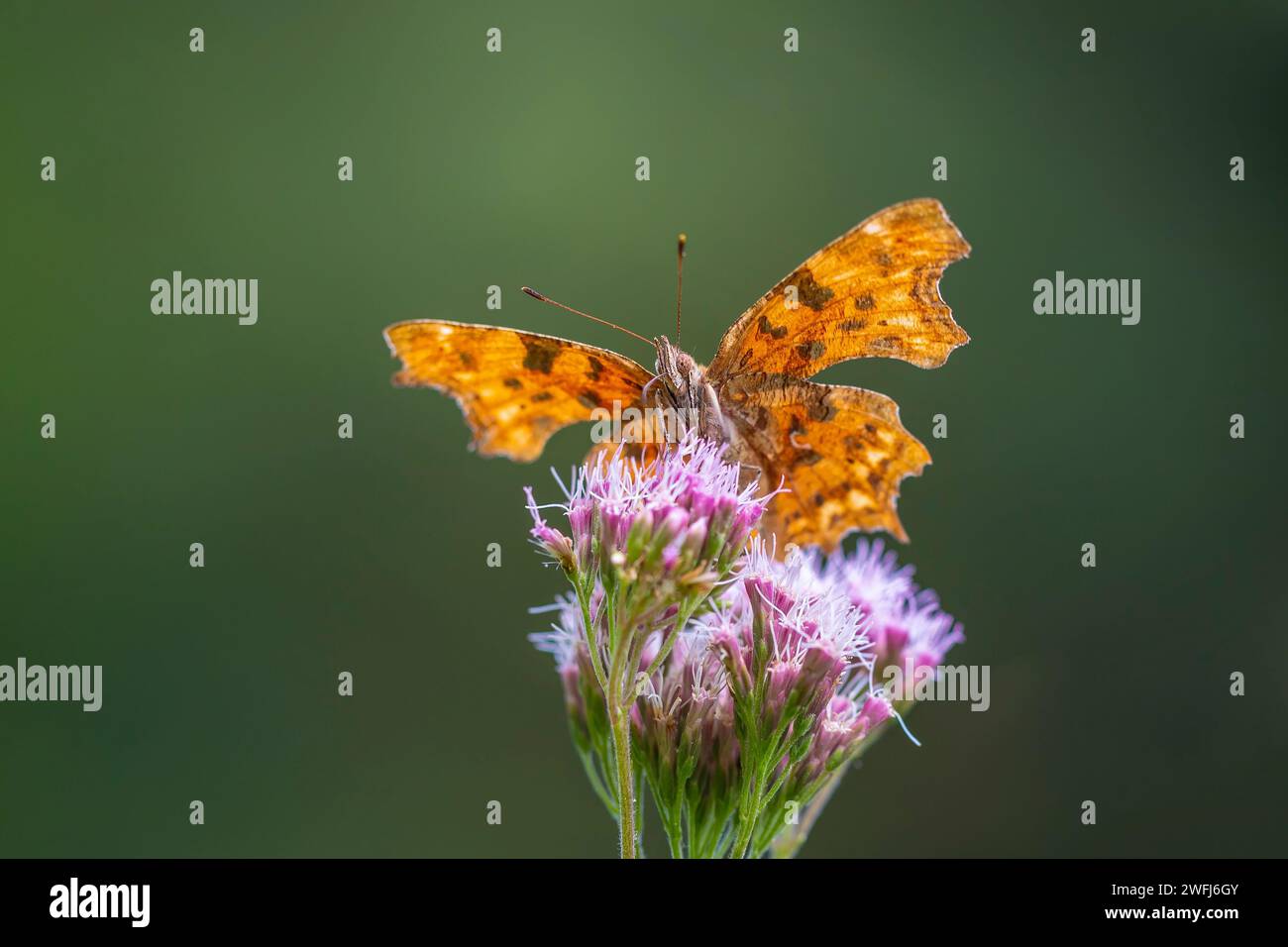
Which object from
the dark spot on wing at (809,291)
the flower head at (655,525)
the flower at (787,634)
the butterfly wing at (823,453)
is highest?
the dark spot on wing at (809,291)

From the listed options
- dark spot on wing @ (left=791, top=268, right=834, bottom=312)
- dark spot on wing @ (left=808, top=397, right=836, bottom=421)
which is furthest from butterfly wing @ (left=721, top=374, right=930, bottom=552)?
dark spot on wing @ (left=791, top=268, right=834, bottom=312)

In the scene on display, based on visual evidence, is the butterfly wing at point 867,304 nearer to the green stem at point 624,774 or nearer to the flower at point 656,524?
the flower at point 656,524

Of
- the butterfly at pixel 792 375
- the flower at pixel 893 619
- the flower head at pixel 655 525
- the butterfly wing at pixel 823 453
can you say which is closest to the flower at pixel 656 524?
the flower head at pixel 655 525

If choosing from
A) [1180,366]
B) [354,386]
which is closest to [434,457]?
[354,386]

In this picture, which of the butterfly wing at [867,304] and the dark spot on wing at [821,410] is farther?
the dark spot on wing at [821,410]

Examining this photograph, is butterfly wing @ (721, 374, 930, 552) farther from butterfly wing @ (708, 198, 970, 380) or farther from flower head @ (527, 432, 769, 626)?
flower head @ (527, 432, 769, 626)

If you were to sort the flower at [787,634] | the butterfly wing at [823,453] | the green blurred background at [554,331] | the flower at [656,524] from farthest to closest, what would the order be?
the green blurred background at [554,331] < the butterfly wing at [823,453] < the flower at [787,634] < the flower at [656,524]

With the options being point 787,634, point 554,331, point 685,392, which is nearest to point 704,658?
point 787,634
